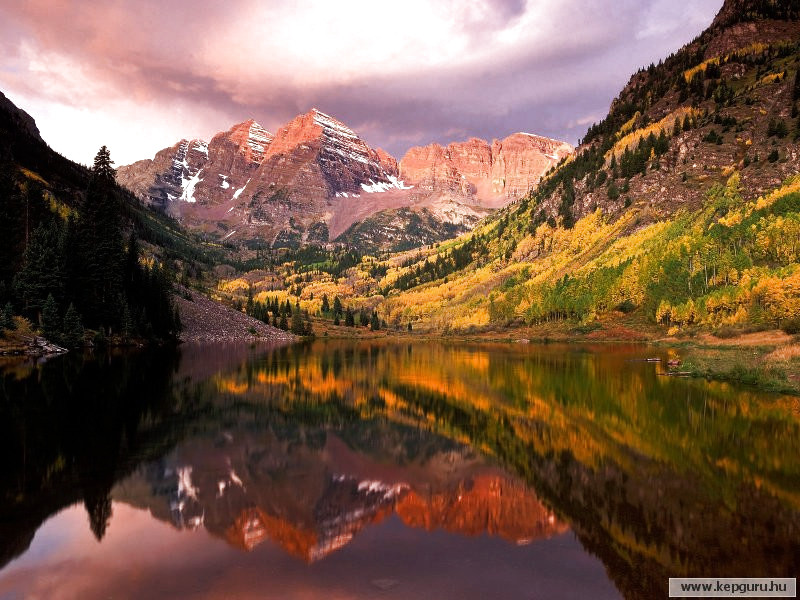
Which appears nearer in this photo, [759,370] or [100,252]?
[759,370]

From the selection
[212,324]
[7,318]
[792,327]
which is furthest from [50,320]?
[792,327]

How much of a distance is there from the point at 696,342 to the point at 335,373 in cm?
7964

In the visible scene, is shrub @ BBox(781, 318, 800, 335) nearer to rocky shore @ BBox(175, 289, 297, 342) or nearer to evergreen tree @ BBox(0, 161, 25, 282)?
evergreen tree @ BBox(0, 161, 25, 282)

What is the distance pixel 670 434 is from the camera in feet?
91.5

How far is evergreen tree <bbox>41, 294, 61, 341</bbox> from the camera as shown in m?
82.9

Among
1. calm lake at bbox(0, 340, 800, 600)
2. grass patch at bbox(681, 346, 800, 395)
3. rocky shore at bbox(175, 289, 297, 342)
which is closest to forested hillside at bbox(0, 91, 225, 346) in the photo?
rocky shore at bbox(175, 289, 297, 342)

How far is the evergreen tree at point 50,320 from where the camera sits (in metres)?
82.9

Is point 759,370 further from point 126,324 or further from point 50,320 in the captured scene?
point 126,324

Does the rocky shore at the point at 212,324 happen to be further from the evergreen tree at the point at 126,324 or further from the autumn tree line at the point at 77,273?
the evergreen tree at the point at 126,324

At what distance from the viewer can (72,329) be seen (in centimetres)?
8938

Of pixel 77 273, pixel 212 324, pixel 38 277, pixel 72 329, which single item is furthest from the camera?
pixel 212 324

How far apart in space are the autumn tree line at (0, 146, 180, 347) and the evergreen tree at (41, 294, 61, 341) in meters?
0.13

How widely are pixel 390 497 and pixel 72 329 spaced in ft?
294

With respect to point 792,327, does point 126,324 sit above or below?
above
